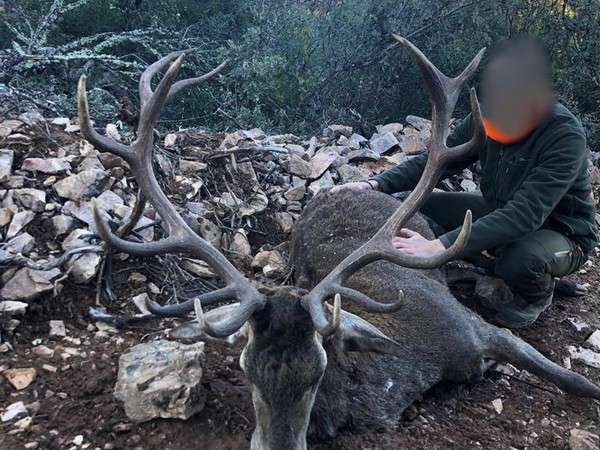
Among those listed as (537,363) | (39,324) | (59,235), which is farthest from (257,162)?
(537,363)

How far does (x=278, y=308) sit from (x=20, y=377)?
1454 millimetres

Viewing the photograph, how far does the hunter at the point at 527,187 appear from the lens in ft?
14.1

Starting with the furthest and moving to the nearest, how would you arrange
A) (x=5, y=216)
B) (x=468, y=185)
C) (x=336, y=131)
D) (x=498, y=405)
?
(x=336, y=131) → (x=468, y=185) → (x=5, y=216) → (x=498, y=405)

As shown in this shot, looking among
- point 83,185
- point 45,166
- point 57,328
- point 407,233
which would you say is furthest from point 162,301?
point 407,233

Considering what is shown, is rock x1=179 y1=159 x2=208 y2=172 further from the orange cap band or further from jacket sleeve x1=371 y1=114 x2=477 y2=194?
the orange cap band

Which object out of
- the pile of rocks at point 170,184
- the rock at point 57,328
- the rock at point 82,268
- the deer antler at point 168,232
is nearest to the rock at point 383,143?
the pile of rocks at point 170,184

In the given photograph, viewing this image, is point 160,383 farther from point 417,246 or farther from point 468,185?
point 468,185

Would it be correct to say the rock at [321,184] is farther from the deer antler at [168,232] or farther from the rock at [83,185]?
the deer antler at [168,232]

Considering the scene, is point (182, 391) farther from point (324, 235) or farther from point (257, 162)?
point (257, 162)

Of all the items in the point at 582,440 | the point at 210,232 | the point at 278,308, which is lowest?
the point at 582,440

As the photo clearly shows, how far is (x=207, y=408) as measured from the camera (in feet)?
11.8

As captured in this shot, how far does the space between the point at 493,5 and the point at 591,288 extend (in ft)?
11.9

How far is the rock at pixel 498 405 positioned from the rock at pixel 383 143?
3058mm

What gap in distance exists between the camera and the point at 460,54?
7.39 m
